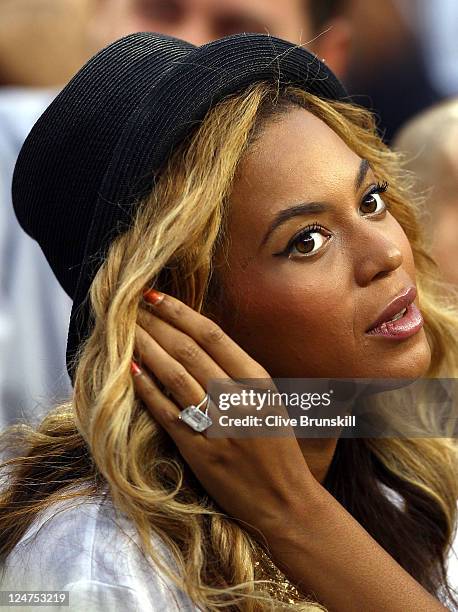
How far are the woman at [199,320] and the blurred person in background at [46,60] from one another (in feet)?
2.56

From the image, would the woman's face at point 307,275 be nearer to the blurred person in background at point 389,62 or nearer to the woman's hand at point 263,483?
the woman's hand at point 263,483

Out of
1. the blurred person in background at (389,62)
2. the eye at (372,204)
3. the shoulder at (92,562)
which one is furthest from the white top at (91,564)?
the blurred person in background at (389,62)

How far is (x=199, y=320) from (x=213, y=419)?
15 centimetres

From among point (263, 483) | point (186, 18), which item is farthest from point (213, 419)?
point (186, 18)

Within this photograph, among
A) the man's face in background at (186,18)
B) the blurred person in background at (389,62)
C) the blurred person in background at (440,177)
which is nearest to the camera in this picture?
the blurred person in background at (440,177)

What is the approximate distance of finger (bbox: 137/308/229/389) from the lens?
1.41 meters

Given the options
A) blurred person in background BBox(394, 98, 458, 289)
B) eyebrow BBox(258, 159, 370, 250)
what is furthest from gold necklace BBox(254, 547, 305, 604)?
blurred person in background BBox(394, 98, 458, 289)

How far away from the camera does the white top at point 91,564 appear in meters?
1.36

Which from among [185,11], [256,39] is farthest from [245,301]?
[185,11]

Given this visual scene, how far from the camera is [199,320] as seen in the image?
144 centimetres

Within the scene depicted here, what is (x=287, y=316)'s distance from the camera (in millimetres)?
1516

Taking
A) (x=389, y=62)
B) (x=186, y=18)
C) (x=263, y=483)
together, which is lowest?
(x=263, y=483)

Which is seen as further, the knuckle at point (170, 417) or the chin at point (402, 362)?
the chin at point (402, 362)

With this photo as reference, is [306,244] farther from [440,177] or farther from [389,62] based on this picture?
[389,62]
